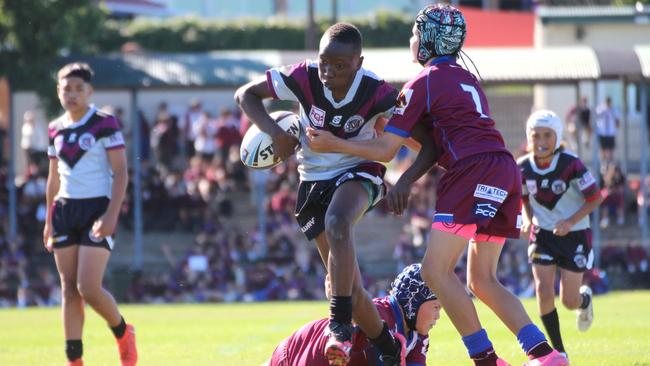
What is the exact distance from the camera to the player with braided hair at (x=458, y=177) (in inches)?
276

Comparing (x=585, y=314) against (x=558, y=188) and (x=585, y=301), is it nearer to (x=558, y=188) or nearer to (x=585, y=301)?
(x=585, y=301)

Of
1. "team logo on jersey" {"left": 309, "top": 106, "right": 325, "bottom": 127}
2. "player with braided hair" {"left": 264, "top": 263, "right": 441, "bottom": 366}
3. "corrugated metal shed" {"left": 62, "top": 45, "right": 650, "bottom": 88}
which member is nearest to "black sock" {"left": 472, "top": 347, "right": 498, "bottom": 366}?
"player with braided hair" {"left": 264, "top": 263, "right": 441, "bottom": 366}

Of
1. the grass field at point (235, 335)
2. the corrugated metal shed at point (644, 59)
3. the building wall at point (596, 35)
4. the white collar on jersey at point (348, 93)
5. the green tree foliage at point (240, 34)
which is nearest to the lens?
the white collar on jersey at point (348, 93)

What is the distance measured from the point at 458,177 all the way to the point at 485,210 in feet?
0.86

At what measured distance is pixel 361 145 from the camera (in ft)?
23.7

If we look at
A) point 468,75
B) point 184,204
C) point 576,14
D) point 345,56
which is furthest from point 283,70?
point 576,14

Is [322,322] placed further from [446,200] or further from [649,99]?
[649,99]

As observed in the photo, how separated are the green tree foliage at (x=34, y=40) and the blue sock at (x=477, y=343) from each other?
57.1 ft

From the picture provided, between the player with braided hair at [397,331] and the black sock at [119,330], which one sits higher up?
the player with braided hair at [397,331]

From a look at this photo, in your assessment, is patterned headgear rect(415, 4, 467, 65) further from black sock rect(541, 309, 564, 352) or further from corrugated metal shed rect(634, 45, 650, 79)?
corrugated metal shed rect(634, 45, 650, 79)

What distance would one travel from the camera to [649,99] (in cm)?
2967

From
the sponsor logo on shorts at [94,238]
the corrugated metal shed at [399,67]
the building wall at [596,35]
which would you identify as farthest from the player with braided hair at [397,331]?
the building wall at [596,35]

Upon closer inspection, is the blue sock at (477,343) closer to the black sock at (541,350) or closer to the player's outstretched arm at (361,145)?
the black sock at (541,350)

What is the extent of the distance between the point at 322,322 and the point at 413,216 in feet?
47.9
